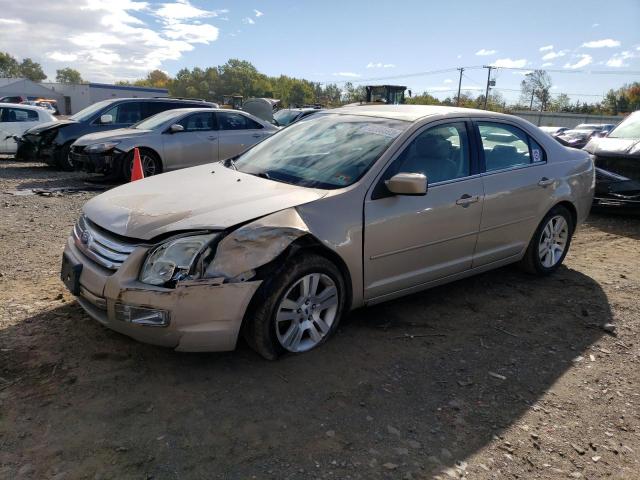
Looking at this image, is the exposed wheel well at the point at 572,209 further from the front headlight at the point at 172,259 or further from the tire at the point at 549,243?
the front headlight at the point at 172,259

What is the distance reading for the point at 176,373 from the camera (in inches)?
122

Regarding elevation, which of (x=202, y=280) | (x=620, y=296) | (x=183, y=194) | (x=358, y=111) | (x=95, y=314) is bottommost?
(x=620, y=296)

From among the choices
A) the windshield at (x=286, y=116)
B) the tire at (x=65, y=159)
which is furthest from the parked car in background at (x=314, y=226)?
the windshield at (x=286, y=116)

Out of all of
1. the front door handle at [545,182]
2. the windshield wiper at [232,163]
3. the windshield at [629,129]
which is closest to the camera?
the windshield wiper at [232,163]

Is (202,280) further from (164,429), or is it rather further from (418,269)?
(418,269)

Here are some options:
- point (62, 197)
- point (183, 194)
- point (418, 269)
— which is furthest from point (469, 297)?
point (62, 197)

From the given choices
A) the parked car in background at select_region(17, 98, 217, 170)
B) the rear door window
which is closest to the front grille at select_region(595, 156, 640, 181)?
the rear door window

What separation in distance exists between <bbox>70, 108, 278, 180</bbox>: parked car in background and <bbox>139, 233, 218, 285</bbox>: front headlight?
22.6ft

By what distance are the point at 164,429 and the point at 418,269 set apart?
2.11 metres

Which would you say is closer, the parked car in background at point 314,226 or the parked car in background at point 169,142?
the parked car in background at point 314,226

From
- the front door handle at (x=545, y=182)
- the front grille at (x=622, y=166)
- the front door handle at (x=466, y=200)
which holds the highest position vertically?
the front door handle at (x=545, y=182)

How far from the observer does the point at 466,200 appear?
4023 mm

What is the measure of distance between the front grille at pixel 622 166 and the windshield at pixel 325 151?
5564mm

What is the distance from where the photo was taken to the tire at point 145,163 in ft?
31.3
